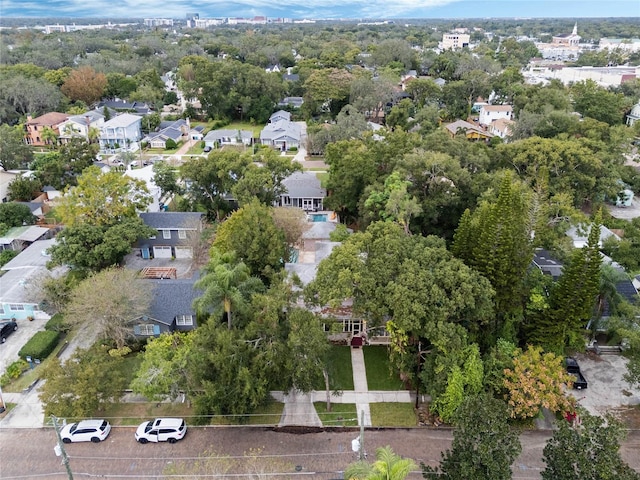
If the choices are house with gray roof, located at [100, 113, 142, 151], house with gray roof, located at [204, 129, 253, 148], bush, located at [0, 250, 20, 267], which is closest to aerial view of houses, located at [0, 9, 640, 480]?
bush, located at [0, 250, 20, 267]

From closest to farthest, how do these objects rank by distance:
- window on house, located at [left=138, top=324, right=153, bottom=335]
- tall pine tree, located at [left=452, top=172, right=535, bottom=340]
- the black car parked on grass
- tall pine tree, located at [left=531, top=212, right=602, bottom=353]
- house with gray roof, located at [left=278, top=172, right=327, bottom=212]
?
tall pine tree, located at [left=531, top=212, right=602, bottom=353] → tall pine tree, located at [left=452, top=172, right=535, bottom=340] → window on house, located at [left=138, top=324, right=153, bottom=335] → the black car parked on grass → house with gray roof, located at [left=278, top=172, right=327, bottom=212]

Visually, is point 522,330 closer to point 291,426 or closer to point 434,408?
point 434,408

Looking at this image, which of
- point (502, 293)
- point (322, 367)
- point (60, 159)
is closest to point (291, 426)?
point (322, 367)

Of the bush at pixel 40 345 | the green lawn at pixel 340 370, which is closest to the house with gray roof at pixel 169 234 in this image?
the bush at pixel 40 345

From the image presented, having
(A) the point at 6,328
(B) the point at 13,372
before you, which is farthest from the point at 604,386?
(A) the point at 6,328

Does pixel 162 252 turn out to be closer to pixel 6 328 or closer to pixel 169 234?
pixel 169 234

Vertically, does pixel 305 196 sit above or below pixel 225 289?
below

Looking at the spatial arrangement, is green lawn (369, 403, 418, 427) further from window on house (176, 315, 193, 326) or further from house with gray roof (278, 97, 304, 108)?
house with gray roof (278, 97, 304, 108)
